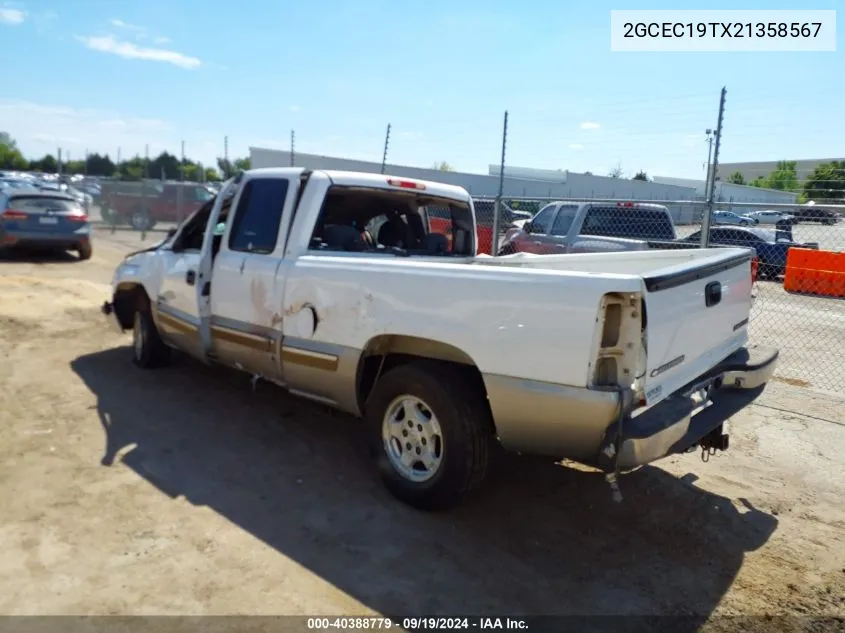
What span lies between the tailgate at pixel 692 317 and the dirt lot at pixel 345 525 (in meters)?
0.92

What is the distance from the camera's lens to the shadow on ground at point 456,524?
10.0ft

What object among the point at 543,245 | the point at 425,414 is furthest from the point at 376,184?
the point at 543,245

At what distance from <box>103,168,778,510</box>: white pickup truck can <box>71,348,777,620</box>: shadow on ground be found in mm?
339

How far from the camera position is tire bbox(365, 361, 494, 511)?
3.47 meters

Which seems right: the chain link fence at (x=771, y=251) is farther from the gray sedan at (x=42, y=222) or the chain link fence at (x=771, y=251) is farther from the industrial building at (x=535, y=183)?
the industrial building at (x=535, y=183)

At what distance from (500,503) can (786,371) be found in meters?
5.14

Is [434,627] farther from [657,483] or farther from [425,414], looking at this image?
[657,483]

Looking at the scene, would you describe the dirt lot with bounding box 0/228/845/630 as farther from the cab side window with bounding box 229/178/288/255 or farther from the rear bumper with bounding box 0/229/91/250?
the rear bumper with bounding box 0/229/91/250

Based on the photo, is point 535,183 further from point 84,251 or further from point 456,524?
point 456,524

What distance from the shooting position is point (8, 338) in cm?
747

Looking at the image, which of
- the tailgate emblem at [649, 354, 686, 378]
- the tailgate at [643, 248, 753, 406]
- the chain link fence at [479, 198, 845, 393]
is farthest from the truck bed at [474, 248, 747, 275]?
the chain link fence at [479, 198, 845, 393]

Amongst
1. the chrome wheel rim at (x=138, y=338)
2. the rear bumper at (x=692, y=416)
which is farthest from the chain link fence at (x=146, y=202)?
the rear bumper at (x=692, y=416)

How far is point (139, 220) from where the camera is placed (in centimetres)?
2162

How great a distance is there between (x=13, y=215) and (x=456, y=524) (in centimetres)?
1358
